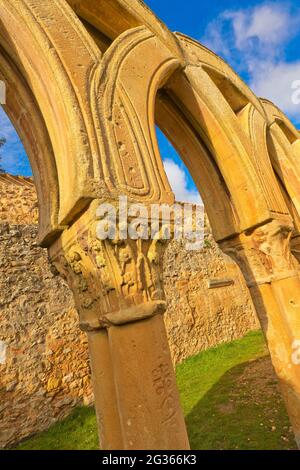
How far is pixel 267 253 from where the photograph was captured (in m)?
3.55

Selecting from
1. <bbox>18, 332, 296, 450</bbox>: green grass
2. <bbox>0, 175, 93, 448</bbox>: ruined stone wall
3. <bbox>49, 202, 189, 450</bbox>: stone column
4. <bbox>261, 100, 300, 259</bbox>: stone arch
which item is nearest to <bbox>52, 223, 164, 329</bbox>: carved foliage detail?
<bbox>49, 202, 189, 450</bbox>: stone column

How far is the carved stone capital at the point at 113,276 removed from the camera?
6.22ft

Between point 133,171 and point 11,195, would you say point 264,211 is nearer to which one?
point 133,171

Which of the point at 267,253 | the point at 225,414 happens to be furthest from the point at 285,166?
the point at 225,414

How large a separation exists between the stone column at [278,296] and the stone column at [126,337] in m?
1.90

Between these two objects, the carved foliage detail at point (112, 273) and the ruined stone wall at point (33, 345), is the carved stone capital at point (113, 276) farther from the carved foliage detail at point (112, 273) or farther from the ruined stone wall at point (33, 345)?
the ruined stone wall at point (33, 345)

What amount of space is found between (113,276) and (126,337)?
0.38 meters

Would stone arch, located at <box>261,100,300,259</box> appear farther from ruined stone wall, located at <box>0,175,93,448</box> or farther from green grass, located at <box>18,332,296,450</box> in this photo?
ruined stone wall, located at <box>0,175,93,448</box>

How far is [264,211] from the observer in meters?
3.50

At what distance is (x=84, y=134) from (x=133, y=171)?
426mm

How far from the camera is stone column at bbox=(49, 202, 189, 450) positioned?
5.66 ft

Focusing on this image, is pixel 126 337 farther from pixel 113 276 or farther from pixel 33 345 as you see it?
pixel 33 345
